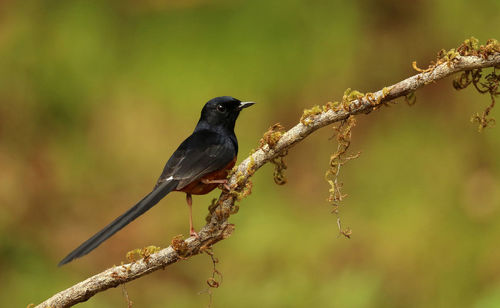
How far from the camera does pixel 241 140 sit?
748 centimetres

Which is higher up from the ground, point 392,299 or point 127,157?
point 127,157

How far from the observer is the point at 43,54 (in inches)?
321

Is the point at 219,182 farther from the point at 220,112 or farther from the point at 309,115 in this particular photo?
the point at 220,112

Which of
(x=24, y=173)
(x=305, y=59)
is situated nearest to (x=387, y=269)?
(x=305, y=59)

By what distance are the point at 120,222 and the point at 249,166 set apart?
0.66 meters

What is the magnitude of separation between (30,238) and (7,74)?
86.1 inches

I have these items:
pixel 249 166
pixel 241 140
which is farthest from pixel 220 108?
pixel 241 140

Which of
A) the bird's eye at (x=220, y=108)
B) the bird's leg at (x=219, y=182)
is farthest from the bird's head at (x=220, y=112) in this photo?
the bird's leg at (x=219, y=182)

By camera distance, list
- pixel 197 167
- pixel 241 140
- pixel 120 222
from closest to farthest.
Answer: pixel 120 222 < pixel 197 167 < pixel 241 140

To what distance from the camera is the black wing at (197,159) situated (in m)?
3.22

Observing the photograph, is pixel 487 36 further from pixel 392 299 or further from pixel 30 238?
pixel 30 238

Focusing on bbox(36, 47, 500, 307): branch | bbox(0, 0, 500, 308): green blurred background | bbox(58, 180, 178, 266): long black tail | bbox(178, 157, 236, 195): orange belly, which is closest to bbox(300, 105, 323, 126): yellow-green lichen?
bbox(36, 47, 500, 307): branch

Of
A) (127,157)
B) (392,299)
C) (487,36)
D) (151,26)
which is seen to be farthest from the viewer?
(151,26)

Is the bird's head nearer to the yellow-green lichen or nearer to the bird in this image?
the bird
